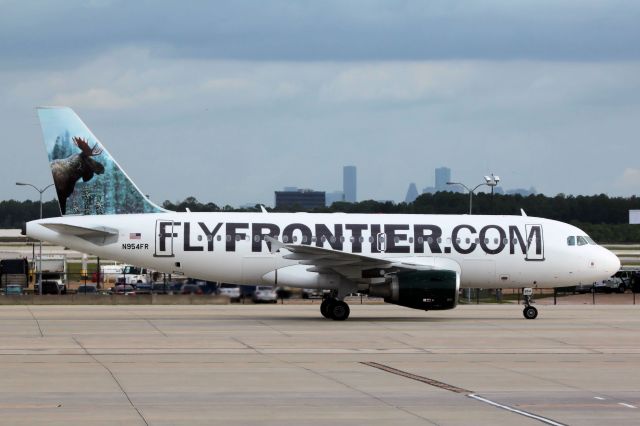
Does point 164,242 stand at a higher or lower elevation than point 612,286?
higher

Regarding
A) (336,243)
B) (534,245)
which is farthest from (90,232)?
(534,245)

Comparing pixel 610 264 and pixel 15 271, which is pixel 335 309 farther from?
pixel 15 271

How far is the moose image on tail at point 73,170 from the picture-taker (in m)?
37.5

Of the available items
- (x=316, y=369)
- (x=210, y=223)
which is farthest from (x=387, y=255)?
(x=316, y=369)

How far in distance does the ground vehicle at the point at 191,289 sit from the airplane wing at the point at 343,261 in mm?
10825

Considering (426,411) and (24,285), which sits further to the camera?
(24,285)

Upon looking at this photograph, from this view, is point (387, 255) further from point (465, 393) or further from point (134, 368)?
point (465, 393)

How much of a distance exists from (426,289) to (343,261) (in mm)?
2645

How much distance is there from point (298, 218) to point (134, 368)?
1637cm

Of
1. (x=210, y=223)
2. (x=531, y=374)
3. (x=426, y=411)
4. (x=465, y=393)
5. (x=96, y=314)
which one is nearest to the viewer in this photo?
(x=426, y=411)


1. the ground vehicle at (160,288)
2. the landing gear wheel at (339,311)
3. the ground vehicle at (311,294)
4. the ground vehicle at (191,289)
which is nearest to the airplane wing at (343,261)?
the landing gear wheel at (339,311)

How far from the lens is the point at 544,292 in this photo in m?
72.6

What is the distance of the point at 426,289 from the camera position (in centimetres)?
3484

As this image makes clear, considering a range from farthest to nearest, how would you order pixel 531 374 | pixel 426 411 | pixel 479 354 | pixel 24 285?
pixel 24 285 → pixel 479 354 → pixel 531 374 → pixel 426 411
